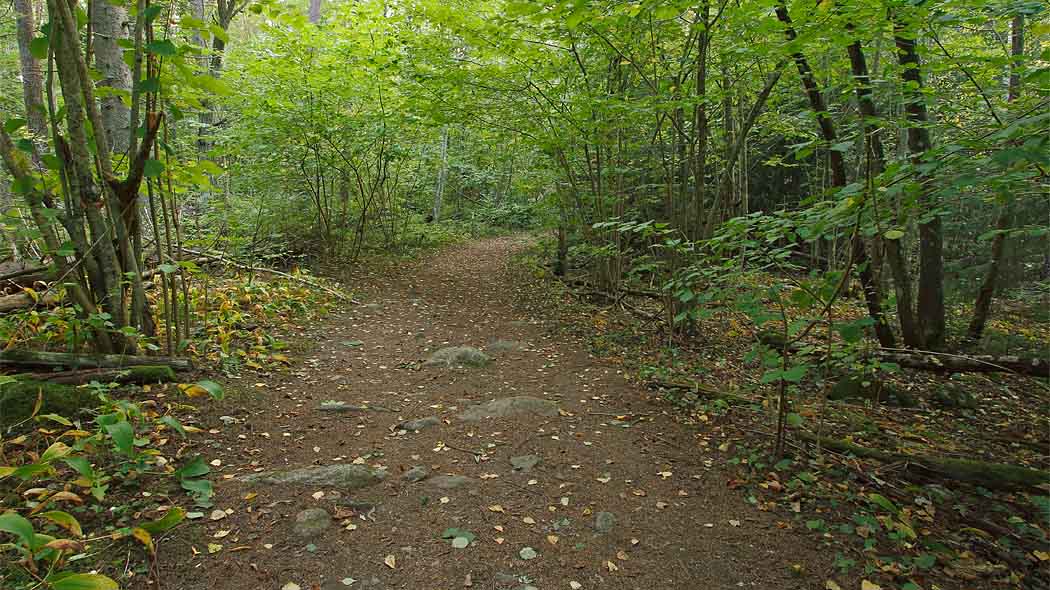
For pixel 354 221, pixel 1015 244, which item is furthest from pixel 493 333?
pixel 1015 244

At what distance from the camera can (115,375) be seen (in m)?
3.81

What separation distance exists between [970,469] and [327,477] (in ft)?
14.7

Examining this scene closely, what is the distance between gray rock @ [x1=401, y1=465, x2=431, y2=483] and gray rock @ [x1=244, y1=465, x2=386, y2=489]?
0.15 metres

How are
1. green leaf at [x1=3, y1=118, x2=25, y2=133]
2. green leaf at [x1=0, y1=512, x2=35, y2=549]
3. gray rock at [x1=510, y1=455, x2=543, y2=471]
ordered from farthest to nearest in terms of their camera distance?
gray rock at [x1=510, y1=455, x2=543, y2=471] < green leaf at [x1=3, y1=118, x2=25, y2=133] < green leaf at [x1=0, y1=512, x2=35, y2=549]

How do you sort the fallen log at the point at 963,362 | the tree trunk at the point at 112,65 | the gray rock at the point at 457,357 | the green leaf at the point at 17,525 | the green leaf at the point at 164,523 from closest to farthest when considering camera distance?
the green leaf at the point at 17,525 → the green leaf at the point at 164,523 → the fallen log at the point at 963,362 → the tree trunk at the point at 112,65 → the gray rock at the point at 457,357

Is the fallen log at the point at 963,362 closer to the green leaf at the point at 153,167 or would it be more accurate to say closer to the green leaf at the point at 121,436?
the green leaf at the point at 121,436

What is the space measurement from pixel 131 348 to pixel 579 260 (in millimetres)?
10004

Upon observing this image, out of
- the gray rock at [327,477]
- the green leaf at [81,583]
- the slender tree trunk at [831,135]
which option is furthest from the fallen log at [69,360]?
the slender tree trunk at [831,135]

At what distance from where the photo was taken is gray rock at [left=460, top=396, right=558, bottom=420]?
465 centimetres

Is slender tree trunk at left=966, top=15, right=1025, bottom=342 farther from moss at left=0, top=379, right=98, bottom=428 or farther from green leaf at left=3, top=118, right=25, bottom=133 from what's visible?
green leaf at left=3, top=118, right=25, bottom=133

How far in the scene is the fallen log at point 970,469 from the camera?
3350 millimetres

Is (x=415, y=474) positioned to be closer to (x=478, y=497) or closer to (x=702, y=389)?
(x=478, y=497)

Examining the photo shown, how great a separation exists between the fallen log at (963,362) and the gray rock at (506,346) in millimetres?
3026

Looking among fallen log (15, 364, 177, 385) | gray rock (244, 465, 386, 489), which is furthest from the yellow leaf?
fallen log (15, 364, 177, 385)
